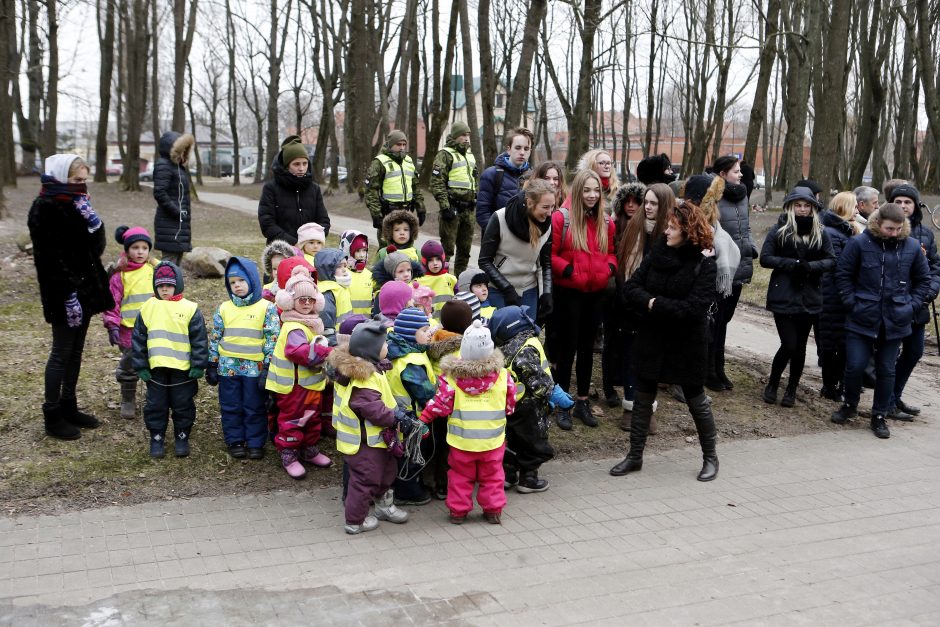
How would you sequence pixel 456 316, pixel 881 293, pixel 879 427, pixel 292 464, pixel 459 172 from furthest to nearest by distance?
pixel 459 172
pixel 879 427
pixel 881 293
pixel 292 464
pixel 456 316

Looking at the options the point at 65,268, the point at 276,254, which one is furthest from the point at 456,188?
the point at 65,268

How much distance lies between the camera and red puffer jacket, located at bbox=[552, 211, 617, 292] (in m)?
7.28

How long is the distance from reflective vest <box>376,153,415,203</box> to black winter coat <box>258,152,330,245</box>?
5.24 ft

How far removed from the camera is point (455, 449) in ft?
18.1

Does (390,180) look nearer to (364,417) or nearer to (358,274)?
(358,274)

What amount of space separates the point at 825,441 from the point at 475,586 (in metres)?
4.12

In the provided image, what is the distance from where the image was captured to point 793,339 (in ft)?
26.9

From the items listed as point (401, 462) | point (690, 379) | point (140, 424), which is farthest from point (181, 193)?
point (690, 379)

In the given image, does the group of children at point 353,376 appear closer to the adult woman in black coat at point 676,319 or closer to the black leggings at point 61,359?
the black leggings at point 61,359

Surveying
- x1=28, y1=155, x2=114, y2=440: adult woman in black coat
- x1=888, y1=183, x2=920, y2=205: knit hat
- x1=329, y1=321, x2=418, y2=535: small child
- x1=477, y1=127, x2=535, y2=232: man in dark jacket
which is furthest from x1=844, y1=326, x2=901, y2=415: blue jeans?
x1=28, y1=155, x2=114, y2=440: adult woman in black coat

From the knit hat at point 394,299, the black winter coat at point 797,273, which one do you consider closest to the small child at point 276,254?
the knit hat at point 394,299

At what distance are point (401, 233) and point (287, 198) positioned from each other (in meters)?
1.43

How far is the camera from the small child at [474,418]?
17.7ft

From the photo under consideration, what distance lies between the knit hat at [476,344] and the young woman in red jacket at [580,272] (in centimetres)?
207
